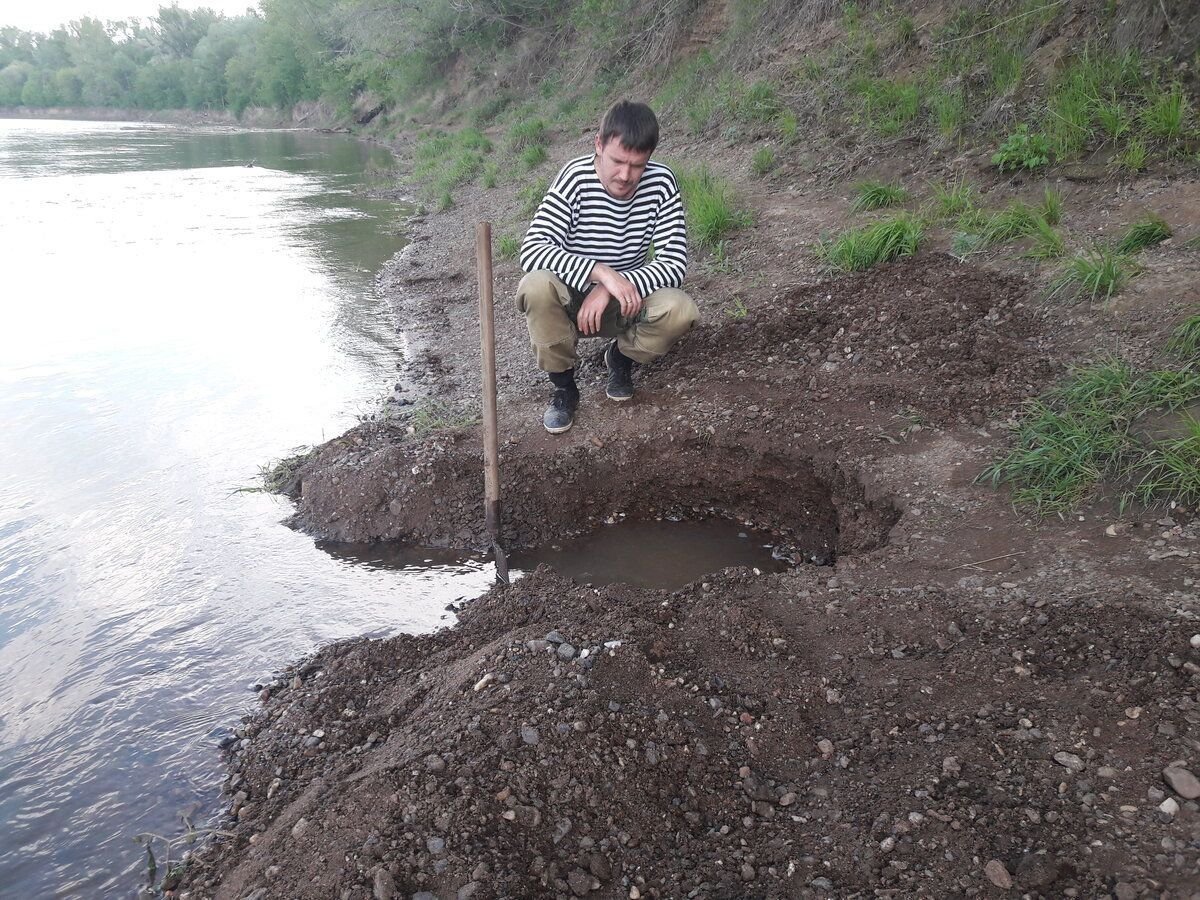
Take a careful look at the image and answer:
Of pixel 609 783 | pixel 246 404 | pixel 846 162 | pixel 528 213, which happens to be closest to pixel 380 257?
pixel 528 213

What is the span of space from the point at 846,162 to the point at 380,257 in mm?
5519

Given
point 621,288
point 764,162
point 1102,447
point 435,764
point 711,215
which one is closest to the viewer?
point 435,764

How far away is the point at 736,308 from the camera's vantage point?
4656 millimetres

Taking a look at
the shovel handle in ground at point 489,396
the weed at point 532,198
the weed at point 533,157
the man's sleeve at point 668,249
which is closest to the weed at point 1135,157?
the man's sleeve at point 668,249

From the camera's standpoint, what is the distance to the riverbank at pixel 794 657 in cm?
169

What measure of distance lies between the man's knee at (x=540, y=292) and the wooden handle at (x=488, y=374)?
31cm

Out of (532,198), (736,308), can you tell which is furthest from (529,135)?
(736,308)

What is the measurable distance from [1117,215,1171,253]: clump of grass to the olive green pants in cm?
226

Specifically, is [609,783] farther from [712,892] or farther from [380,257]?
[380,257]

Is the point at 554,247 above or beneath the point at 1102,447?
above

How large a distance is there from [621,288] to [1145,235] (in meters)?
2.75

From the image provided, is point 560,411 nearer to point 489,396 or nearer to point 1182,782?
point 489,396

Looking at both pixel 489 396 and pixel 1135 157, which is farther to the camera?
pixel 1135 157

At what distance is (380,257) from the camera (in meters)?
9.02
